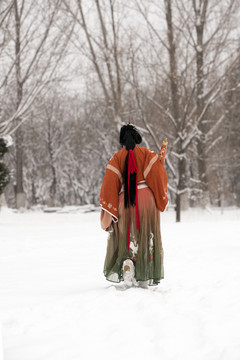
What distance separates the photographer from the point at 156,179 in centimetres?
475

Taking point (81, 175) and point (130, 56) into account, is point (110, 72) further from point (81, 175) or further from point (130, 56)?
point (81, 175)

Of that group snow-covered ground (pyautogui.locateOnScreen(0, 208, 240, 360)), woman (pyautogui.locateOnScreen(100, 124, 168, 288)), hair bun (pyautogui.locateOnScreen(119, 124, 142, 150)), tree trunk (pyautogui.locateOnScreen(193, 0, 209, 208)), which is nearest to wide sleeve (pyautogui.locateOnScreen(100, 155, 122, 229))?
woman (pyautogui.locateOnScreen(100, 124, 168, 288))

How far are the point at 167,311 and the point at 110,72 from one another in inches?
543

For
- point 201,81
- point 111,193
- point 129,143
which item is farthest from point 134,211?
point 201,81

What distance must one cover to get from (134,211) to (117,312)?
1.33 m

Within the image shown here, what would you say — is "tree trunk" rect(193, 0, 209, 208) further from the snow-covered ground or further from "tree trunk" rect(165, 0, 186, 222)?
the snow-covered ground

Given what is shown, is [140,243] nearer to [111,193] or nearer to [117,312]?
[111,193]

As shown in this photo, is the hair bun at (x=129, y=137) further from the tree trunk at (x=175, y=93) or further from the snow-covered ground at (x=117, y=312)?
the tree trunk at (x=175, y=93)

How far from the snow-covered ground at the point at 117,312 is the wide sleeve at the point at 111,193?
2.58ft

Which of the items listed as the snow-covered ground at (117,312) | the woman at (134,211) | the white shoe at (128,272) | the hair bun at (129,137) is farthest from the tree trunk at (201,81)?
the white shoe at (128,272)

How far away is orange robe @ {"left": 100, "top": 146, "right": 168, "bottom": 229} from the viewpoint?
4.71m

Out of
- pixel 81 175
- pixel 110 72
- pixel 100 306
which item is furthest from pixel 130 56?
pixel 81 175

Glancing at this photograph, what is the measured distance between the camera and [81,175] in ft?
122

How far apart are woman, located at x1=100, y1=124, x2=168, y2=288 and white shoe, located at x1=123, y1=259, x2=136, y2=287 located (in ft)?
0.04
